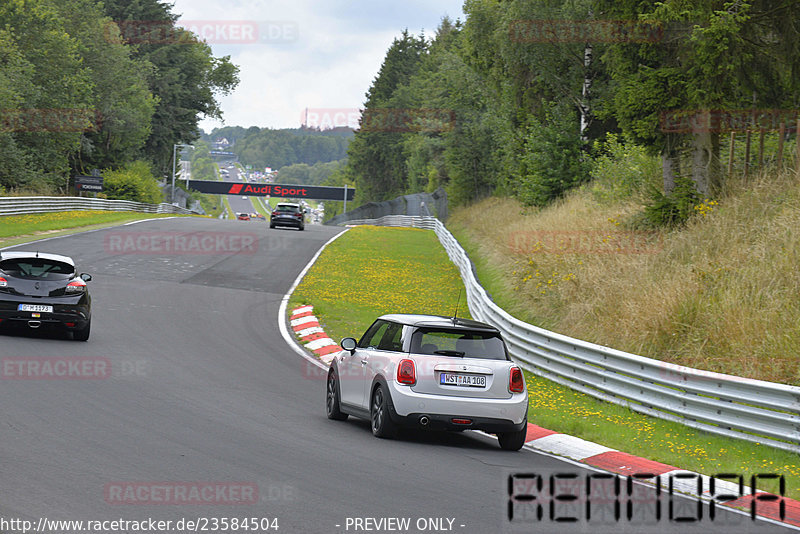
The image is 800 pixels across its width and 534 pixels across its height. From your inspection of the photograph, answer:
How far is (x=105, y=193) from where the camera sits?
7088 cm

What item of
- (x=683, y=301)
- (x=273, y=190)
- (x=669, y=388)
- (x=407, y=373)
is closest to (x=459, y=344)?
(x=407, y=373)

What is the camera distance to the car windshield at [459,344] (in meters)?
10.3

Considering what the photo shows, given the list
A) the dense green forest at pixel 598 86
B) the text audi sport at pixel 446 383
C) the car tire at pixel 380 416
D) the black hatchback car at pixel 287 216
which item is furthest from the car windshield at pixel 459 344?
the black hatchback car at pixel 287 216

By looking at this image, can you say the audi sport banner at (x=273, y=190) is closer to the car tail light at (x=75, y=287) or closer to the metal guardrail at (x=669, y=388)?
the car tail light at (x=75, y=287)

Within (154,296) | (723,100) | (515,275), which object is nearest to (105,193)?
(154,296)

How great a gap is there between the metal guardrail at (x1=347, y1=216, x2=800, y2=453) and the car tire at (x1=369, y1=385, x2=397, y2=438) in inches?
152

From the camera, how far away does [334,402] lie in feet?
37.9

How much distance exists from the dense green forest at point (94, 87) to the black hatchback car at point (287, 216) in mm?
14832

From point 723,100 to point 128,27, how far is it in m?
74.6

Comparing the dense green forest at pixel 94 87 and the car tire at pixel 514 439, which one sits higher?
the dense green forest at pixel 94 87

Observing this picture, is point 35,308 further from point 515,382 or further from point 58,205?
point 58,205

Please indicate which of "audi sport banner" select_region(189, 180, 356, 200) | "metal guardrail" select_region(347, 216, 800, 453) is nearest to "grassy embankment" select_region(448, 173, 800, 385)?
"metal guardrail" select_region(347, 216, 800, 453)

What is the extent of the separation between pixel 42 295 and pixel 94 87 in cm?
5829

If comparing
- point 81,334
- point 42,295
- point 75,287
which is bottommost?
point 81,334
